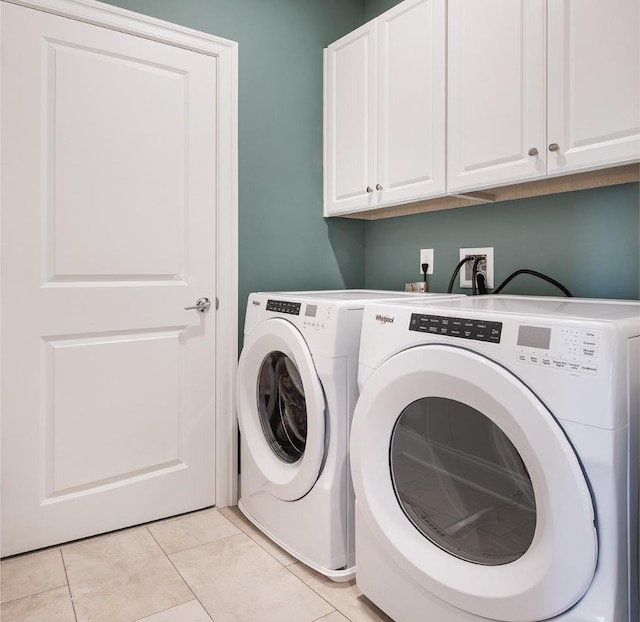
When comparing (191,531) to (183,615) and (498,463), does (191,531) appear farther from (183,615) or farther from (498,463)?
(498,463)

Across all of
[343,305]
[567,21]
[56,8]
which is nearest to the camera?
[567,21]

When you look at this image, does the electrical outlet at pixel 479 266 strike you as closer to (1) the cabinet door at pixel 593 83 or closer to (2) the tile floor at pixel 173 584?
(1) the cabinet door at pixel 593 83

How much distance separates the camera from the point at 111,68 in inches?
73.9

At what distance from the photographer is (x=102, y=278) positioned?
190 centimetres

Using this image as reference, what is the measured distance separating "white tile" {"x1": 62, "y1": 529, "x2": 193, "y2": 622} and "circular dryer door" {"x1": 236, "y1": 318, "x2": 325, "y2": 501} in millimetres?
451

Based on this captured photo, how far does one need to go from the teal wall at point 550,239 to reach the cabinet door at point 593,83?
0.29 metres

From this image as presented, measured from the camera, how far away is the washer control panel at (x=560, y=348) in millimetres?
930

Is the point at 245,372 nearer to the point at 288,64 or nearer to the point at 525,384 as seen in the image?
the point at 525,384

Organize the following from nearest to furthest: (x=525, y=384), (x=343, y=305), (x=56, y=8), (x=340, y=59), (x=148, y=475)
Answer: (x=525, y=384) → (x=343, y=305) → (x=56, y=8) → (x=148, y=475) → (x=340, y=59)

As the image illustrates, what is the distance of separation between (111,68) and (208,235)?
720 mm

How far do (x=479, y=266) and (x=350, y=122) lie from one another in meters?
0.89

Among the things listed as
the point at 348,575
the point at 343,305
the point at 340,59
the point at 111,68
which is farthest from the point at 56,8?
the point at 348,575

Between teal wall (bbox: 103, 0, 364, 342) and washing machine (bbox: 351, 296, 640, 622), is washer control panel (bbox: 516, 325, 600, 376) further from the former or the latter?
teal wall (bbox: 103, 0, 364, 342)

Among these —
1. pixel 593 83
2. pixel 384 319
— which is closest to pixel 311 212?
pixel 384 319
